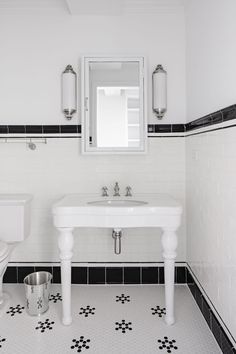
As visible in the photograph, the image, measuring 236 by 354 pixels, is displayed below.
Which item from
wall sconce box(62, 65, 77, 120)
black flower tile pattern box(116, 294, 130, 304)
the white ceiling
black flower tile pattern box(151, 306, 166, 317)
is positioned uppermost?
the white ceiling

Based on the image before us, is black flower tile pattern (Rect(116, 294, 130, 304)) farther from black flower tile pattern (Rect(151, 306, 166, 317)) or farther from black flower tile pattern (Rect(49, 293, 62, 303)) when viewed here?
black flower tile pattern (Rect(49, 293, 62, 303))

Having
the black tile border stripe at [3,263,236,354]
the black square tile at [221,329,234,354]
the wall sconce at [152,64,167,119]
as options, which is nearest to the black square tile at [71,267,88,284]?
the black tile border stripe at [3,263,236,354]

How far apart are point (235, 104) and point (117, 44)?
127 cm

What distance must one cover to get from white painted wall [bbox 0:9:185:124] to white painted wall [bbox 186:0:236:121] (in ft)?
0.54

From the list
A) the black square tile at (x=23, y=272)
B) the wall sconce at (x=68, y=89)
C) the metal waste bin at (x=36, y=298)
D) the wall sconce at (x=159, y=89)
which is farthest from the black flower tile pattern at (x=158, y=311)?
the wall sconce at (x=68, y=89)

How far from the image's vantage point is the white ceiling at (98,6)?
2.02 m

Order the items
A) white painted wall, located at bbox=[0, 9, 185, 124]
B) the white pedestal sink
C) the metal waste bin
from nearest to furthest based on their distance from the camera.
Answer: the white pedestal sink
the metal waste bin
white painted wall, located at bbox=[0, 9, 185, 124]

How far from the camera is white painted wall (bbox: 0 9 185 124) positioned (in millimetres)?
2154

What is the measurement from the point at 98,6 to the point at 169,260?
1870mm

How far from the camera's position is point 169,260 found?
1.64 m

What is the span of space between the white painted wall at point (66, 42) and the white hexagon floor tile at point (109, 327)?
1628 millimetres

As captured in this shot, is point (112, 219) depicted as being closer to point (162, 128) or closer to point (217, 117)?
point (217, 117)

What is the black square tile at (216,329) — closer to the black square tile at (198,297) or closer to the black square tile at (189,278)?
the black square tile at (198,297)

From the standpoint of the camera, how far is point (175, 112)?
86.0 inches
